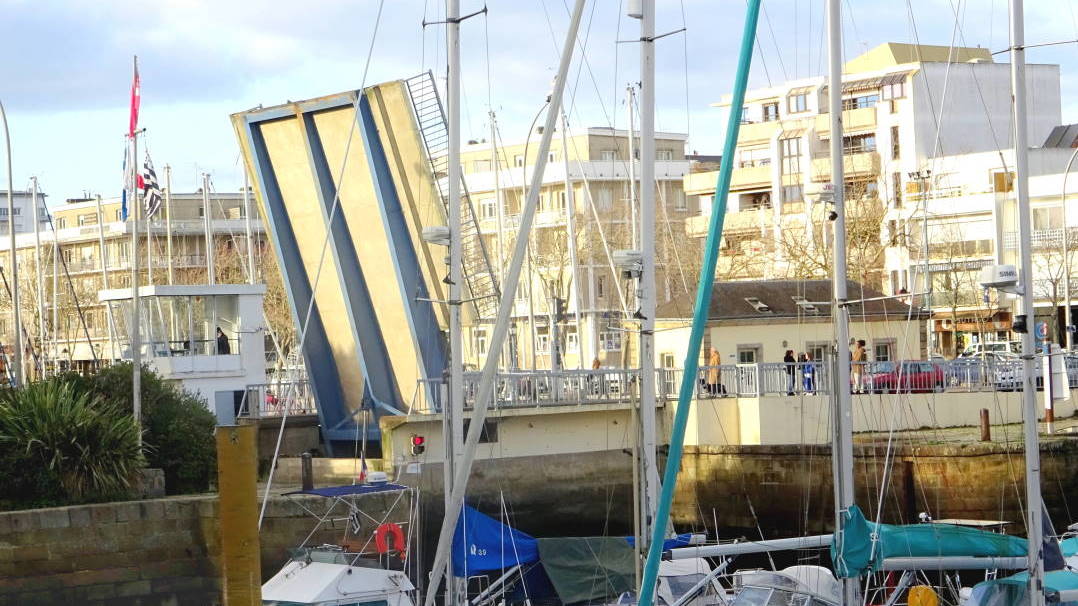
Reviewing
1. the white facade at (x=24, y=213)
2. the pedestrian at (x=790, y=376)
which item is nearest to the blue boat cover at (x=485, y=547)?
the pedestrian at (x=790, y=376)

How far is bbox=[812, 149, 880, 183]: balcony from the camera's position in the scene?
66.6m

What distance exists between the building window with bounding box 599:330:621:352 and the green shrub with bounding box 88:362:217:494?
33310 mm

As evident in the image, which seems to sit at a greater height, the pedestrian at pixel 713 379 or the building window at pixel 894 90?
the building window at pixel 894 90

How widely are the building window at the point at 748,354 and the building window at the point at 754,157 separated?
39.3m

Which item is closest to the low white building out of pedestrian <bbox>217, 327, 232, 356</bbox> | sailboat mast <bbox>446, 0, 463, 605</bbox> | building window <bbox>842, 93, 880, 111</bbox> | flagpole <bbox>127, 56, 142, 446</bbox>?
pedestrian <bbox>217, 327, 232, 356</bbox>

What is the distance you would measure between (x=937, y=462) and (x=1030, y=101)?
50148mm

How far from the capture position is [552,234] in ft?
261

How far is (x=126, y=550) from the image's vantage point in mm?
24391

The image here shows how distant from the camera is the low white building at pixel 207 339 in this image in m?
34.2

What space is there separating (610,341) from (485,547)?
46.4 meters

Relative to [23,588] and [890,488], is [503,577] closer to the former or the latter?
[23,588]

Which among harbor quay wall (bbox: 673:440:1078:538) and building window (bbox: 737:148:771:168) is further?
building window (bbox: 737:148:771:168)

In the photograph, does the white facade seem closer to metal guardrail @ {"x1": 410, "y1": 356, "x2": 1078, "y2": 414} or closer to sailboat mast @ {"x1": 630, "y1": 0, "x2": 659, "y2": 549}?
metal guardrail @ {"x1": 410, "y1": 356, "x2": 1078, "y2": 414}

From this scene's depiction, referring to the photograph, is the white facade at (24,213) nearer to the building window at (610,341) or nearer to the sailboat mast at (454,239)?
the building window at (610,341)
